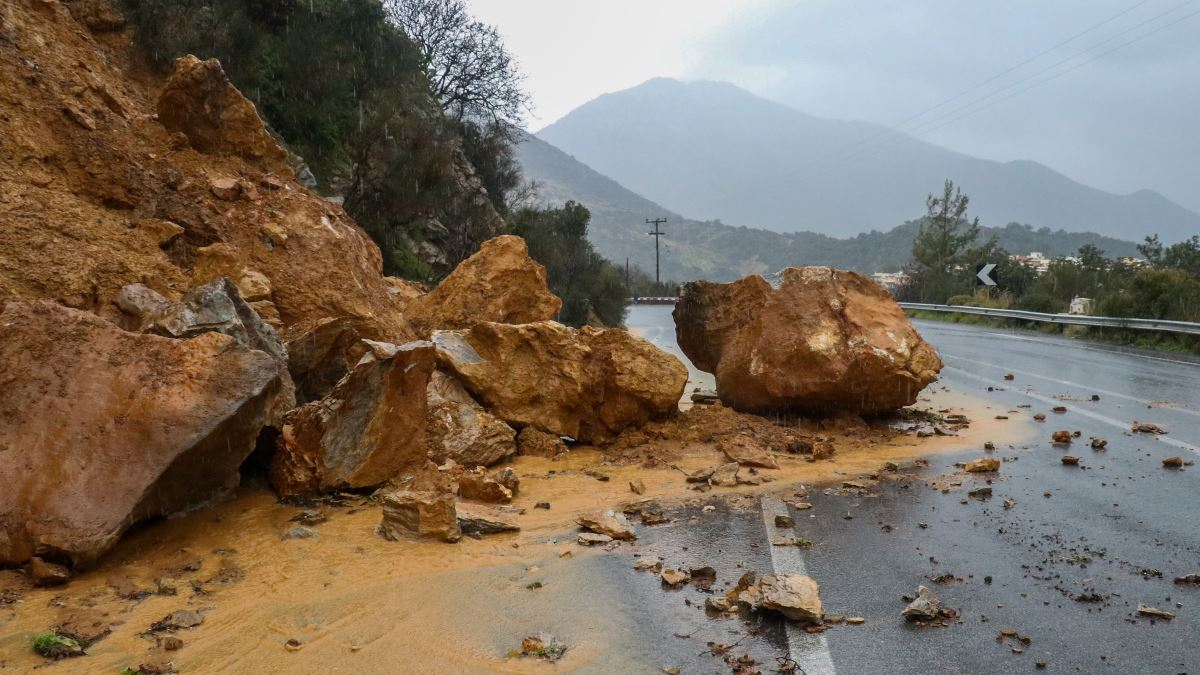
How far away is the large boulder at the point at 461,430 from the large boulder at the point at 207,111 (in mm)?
4112

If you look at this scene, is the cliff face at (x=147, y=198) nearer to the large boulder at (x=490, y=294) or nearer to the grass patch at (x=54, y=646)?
the large boulder at (x=490, y=294)

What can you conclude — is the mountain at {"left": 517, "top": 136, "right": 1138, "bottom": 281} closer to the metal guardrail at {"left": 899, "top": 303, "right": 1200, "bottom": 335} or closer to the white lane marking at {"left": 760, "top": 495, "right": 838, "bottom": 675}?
the metal guardrail at {"left": 899, "top": 303, "right": 1200, "bottom": 335}

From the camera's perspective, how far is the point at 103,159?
317 inches

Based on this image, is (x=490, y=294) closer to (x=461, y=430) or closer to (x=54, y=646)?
(x=461, y=430)

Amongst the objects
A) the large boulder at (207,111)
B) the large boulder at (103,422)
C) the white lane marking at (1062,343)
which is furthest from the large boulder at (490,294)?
the white lane marking at (1062,343)

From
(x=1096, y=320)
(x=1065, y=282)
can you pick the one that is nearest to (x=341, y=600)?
(x=1096, y=320)

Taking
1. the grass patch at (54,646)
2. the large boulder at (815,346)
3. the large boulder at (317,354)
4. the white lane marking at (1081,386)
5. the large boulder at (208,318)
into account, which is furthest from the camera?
the white lane marking at (1081,386)

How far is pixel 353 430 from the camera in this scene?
6.32 m

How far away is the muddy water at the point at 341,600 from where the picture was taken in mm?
3641

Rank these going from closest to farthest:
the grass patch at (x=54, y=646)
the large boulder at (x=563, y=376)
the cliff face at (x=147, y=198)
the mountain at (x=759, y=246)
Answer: the grass patch at (x=54, y=646), the cliff face at (x=147, y=198), the large boulder at (x=563, y=376), the mountain at (x=759, y=246)

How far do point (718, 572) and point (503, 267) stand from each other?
21.1 feet

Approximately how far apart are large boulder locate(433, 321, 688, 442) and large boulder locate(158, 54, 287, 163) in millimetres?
3702

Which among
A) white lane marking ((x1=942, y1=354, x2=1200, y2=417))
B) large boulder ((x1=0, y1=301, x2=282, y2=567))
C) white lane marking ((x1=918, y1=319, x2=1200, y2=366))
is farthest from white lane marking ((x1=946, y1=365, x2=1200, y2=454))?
large boulder ((x1=0, y1=301, x2=282, y2=567))

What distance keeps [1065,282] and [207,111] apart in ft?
102
